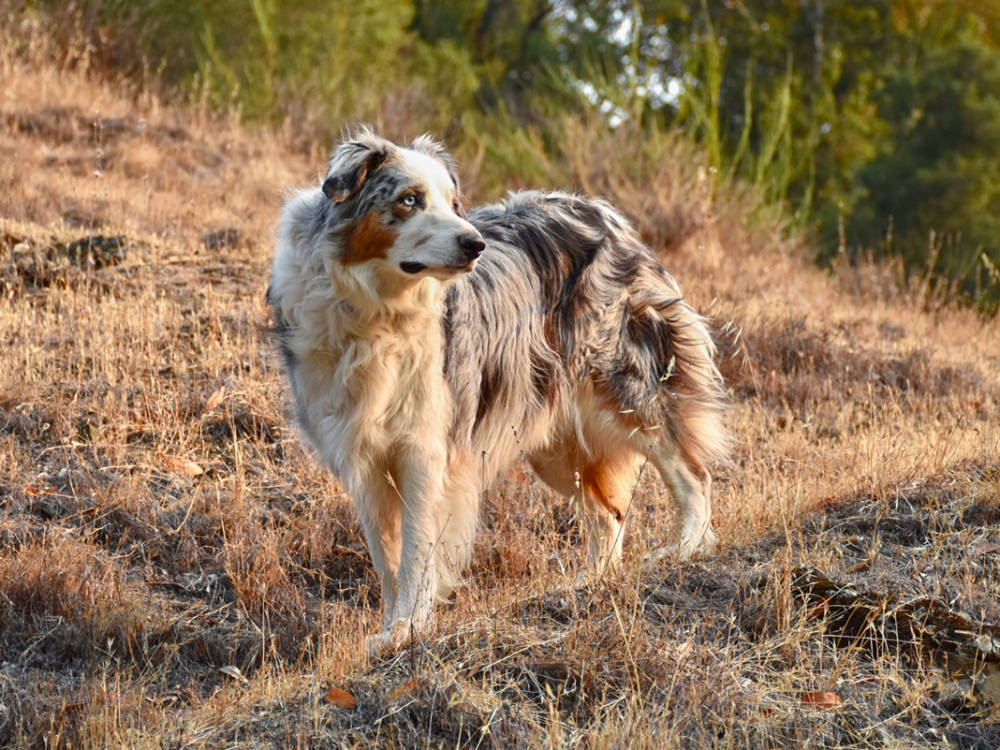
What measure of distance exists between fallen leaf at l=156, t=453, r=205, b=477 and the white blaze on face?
7.81 feet

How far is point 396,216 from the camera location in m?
4.42

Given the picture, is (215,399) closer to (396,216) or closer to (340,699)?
(396,216)

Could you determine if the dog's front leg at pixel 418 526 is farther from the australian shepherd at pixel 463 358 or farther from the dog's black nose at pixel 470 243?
the dog's black nose at pixel 470 243

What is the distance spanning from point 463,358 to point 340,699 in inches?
67.5

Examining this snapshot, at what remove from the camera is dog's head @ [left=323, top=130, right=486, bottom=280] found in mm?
4289

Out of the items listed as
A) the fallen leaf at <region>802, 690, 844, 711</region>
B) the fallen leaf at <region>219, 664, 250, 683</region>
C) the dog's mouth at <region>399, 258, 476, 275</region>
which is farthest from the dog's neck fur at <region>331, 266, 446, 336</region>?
the fallen leaf at <region>802, 690, 844, 711</region>

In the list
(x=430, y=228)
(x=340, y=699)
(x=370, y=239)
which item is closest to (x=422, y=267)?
(x=430, y=228)

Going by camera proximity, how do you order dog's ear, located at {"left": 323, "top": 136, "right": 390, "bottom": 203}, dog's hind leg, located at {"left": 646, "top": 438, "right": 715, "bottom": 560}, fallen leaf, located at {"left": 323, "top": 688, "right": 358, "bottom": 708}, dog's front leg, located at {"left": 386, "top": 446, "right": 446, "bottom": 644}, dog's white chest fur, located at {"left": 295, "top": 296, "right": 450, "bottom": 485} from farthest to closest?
1. dog's hind leg, located at {"left": 646, "top": 438, "right": 715, "bottom": 560}
2. dog's front leg, located at {"left": 386, "top": 446, "right": 446, "bottom": 644}
3. dog's white chest fur, located at {"left": 295, "top": 296, "right": 450, "bottom": 485}
4. dog's ear, located at {"left": 323, "top": 136, "right": 390, "bottom": 203}
5. fallen leaf, located at {"left": 323, "top": 688, "right": 358, "bottom": 708}

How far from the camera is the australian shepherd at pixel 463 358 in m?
4.47

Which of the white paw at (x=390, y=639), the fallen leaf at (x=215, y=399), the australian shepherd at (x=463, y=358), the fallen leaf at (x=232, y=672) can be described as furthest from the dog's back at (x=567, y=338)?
the fallen leaf at (x=215, y=399)

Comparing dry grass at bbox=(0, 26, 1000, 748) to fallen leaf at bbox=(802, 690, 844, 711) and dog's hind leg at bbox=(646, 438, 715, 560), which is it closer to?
fallen leaf at bbox=(802, 690, 844, 711)

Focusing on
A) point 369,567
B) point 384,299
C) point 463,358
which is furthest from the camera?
point 369,567

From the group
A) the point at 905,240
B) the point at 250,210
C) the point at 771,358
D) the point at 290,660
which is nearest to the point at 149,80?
the point at 250,210

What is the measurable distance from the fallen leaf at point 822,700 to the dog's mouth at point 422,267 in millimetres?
1947
